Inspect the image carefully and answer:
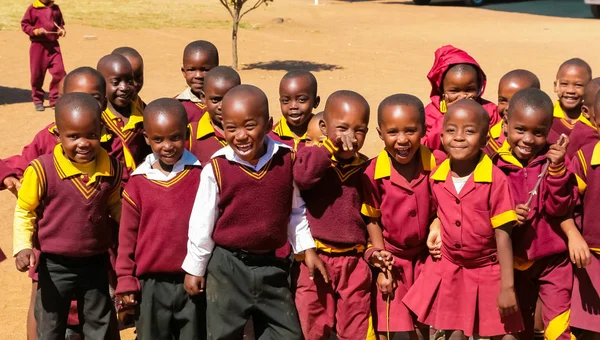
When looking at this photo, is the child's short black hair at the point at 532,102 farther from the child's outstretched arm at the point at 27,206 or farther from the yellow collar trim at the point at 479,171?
the child's outstretched arm at the point at 27,206

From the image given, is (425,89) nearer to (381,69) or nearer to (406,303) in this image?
(381,69)

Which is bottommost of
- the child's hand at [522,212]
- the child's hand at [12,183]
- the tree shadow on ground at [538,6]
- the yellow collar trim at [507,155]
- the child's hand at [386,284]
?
the child's hand at [386,284]

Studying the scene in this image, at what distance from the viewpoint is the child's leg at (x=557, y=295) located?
3861mm

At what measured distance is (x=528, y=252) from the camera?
3.83 meters

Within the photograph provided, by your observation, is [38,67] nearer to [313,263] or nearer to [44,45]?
[44,45]

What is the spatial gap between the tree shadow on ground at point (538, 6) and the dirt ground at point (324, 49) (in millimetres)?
119

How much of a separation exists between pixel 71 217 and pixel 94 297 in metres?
0.42

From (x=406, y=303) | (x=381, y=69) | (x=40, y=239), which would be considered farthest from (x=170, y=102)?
(x=381, y=69)

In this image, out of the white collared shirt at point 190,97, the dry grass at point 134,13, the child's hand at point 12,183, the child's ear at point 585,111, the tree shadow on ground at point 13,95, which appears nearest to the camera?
the child's hand at point 12,183

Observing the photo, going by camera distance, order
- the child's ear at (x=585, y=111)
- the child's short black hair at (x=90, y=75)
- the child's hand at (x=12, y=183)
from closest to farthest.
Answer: the child's hand at (x=12, y=183), the child's short black hair at (x=90, y=75), the child's ear at (x=585, y=111)

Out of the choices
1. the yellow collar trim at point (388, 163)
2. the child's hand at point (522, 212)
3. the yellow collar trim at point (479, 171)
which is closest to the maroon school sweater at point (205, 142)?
the yellow collar trim at point (388, 163)

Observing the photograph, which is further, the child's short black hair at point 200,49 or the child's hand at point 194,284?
the child's short black hair at point 200,49

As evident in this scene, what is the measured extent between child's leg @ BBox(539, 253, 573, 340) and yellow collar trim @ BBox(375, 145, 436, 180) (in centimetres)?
72

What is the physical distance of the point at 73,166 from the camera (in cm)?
381
